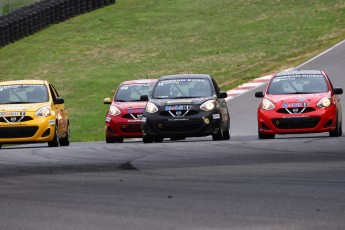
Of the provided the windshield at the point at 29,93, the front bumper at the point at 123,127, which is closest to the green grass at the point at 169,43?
the front bumper at the point at 123,127

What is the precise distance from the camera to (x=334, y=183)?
12.5 m

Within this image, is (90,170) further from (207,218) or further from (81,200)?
(207,218)

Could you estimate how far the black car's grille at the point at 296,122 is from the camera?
72.2 feet

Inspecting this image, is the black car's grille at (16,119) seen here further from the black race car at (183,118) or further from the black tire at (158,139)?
the black tire at (158,139)

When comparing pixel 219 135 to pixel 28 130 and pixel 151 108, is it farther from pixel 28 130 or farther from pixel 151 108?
pixel 28 130

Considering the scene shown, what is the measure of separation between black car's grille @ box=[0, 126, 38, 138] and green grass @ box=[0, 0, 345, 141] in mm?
11212

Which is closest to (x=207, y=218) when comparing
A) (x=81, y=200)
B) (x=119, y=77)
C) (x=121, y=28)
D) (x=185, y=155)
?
(x=81, y=200)

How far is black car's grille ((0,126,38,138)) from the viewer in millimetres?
Answer: 22250

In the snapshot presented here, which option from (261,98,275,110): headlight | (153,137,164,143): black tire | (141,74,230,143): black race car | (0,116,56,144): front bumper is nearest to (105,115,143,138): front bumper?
(153,137,164,143): black tire

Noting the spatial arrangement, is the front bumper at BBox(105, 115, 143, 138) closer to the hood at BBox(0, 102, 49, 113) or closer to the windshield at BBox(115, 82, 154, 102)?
the windshield at BBox(115, 82, 154, 102)

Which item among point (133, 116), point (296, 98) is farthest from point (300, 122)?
point (133, 116)

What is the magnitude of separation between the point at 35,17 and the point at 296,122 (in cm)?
2773

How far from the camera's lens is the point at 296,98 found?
73.5 feet

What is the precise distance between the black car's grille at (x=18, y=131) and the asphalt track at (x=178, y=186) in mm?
1756
